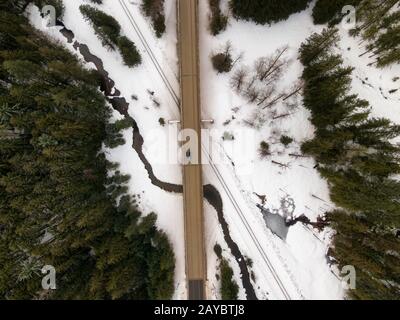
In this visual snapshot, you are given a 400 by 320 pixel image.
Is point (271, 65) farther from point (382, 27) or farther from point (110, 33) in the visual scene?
point (110, 33)

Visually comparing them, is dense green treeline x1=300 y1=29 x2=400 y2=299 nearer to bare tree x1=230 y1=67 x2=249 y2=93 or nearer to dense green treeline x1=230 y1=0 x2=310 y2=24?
dense green treeline x1=230 y1=0 x2=310 y2=24

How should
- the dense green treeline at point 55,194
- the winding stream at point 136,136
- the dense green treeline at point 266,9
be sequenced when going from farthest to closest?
the winding stream at point 136,136
the dense green treeline at point 266,9
the dense green treeline at point 55,194

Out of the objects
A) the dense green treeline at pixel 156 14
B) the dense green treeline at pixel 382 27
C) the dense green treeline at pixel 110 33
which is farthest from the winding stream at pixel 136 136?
the dense green treeline at pixel 382 27

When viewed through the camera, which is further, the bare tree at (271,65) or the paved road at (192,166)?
the bare tree at (271,65)

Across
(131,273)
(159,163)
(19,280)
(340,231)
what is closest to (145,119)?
(159,163)

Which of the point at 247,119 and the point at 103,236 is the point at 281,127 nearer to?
the point at 247,119

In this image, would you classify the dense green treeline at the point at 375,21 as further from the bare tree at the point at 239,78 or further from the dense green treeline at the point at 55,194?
the dense green treeline at the point at 55,194
